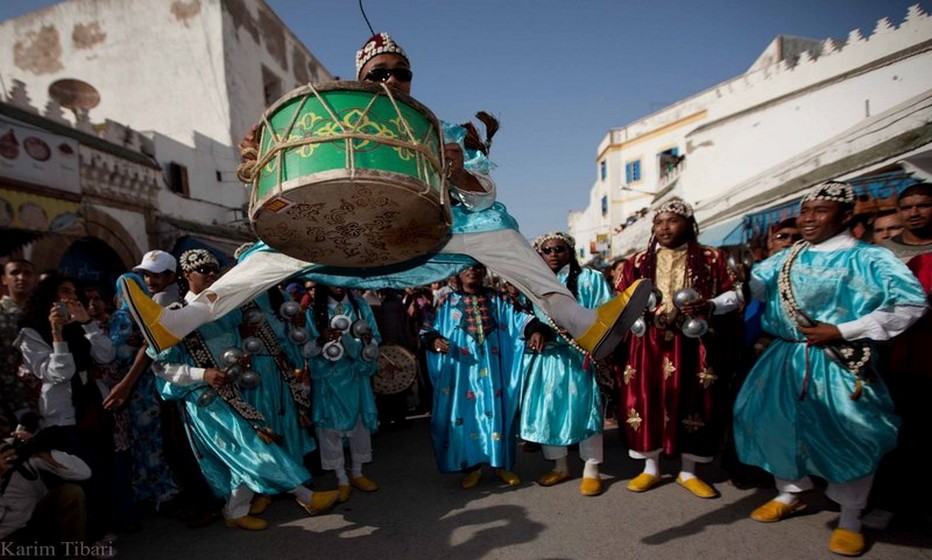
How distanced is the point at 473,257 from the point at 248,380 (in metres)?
1.83

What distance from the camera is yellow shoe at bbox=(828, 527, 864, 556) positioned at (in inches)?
109

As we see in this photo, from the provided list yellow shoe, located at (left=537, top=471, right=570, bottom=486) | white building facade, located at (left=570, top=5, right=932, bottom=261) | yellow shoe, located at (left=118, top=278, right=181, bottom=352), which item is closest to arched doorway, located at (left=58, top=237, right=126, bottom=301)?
yellow shoe, located at (left=118, top=278, right=181, bottom=352)

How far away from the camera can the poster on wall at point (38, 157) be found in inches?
345

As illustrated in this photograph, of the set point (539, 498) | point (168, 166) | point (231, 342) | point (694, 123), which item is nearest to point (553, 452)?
point (539, 498)

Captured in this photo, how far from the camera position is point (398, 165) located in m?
2.07

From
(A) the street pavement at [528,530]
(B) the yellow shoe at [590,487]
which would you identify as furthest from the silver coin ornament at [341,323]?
(B) the yellow shoe at [590,487]

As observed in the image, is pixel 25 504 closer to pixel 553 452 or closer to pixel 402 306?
pixel 553 452

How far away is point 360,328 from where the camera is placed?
13.4 ft

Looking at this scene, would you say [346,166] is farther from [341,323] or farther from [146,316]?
[341,323]

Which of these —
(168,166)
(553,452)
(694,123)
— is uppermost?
(694,123)

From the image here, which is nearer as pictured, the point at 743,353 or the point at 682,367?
the point at 682,367

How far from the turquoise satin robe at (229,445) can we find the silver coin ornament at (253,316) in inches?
10.8

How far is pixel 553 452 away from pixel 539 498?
0.39 m

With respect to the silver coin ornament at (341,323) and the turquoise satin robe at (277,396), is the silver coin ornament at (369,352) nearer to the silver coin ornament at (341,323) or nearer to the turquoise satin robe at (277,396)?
the silver coin ornament at (341,323)
